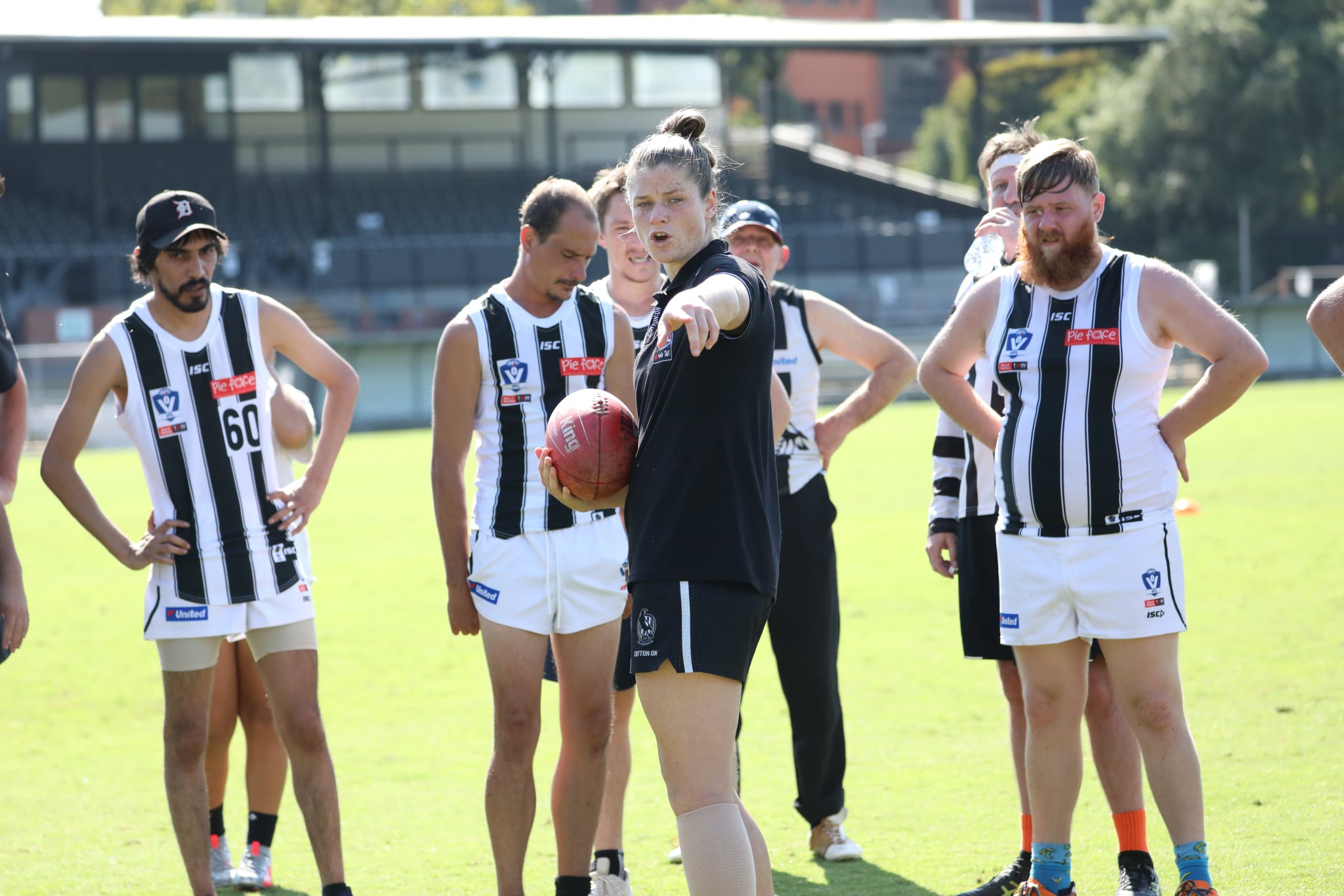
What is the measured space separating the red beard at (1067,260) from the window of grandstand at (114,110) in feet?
142

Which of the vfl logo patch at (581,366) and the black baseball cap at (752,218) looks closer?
the vfl logo patch at (581,366)

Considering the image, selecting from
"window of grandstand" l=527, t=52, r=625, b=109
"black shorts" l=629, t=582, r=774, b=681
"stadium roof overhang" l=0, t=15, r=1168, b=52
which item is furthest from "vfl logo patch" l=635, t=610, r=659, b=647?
"window of grandstand" l=527, t=52, r=625, b=109

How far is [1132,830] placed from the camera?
4.39 metres

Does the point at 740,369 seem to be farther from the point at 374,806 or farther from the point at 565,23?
the point at 565,23

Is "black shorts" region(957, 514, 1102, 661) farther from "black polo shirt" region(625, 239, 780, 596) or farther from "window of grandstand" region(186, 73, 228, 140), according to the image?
"window of grandstand" region(186, 73, 228, 140)

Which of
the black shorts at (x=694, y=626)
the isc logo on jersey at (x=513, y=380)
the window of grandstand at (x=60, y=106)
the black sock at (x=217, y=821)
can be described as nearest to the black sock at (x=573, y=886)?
the black shorts at (x=694, y=626)

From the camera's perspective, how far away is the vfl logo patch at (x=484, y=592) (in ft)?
14.7

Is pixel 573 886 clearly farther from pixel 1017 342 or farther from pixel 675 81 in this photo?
pixel 675 81

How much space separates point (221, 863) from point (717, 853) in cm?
270

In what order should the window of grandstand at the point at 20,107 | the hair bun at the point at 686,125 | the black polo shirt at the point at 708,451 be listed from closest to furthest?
the black polo shirt at the point at 708,451, the hair bun at the point at 686,125, the window of grandstand at the point at 20,107

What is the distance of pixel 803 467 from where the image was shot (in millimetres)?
5594

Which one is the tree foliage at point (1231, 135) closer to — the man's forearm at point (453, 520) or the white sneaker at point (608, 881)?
the white sneaker at point (608, 881)

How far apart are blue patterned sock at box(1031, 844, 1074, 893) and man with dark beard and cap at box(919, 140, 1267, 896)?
1.13 ft

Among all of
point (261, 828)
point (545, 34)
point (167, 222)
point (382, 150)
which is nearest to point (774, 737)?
point (261, 828)
